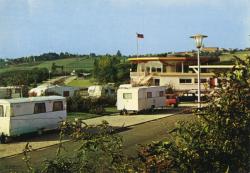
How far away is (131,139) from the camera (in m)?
21.9

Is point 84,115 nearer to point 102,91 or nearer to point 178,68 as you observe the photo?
point 102,91

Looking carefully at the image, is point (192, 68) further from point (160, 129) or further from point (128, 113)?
point (160, 129)

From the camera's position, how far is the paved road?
52.7ft

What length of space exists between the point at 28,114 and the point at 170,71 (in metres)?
33.4

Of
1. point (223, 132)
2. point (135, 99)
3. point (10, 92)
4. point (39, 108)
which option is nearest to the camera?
point (223, 132)

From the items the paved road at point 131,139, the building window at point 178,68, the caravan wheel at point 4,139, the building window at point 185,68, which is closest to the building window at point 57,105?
the caravan wheel at point 4,139

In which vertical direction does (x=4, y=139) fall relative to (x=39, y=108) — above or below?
below

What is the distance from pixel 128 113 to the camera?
33312 mm

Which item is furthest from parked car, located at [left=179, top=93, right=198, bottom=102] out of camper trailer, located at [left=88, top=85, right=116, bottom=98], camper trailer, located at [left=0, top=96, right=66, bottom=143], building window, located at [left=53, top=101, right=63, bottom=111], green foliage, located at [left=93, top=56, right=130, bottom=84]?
green foliage, located at [left=93, top=56, right=130, bottom=84]

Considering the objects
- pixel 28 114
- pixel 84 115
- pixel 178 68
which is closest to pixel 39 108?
pixel 28 114

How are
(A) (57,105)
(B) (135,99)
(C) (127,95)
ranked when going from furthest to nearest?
(C) (127,95) < (B) (135,99) < (A) (57,105)

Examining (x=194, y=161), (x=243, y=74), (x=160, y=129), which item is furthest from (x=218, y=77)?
(x=160, y=129)

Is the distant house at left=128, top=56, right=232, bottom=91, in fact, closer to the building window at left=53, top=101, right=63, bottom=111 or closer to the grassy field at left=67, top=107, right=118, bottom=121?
the grassy field at left=67, top=107, right=118, bottom=121

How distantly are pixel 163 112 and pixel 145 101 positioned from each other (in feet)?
6.49
